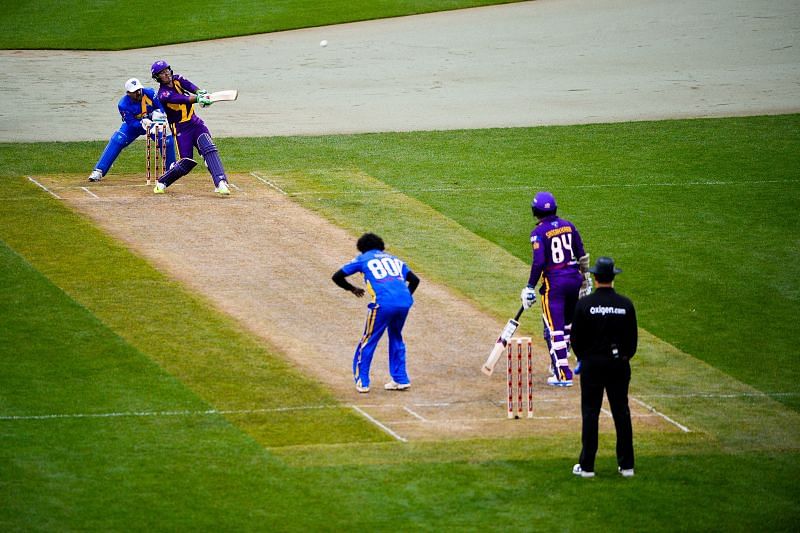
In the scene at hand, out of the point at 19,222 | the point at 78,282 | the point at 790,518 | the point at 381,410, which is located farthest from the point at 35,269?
the point at 790,518

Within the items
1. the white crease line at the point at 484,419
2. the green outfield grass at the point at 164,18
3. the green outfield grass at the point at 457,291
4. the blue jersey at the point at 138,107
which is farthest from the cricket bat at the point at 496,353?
the green outfield grass at the point at 164,18

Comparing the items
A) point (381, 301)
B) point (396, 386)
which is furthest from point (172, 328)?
point (381, 301)

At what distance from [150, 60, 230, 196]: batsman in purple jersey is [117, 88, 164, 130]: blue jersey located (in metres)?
0.72

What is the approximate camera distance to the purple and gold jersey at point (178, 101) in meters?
24.0

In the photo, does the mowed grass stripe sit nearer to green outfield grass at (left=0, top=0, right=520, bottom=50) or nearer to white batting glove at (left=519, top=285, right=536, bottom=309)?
white batting glove at (left=519, top=285, right=536, bottom=309)

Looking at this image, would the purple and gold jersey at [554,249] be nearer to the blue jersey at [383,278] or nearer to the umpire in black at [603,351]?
the blue jersey at [383,278]

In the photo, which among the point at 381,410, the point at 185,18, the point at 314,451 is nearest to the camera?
the point at 314,451

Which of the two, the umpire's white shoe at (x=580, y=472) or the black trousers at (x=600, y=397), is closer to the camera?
the black trousers at (x=600, y=397)

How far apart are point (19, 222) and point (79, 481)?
10.7 m

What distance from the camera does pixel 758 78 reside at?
113 feet

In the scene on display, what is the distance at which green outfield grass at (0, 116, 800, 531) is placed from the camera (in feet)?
42.5

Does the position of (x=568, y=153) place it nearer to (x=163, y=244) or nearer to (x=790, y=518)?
(x=163, y=244)

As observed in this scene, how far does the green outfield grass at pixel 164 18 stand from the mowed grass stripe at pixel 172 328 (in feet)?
56.5

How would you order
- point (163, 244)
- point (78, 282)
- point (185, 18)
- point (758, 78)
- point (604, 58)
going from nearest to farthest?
point (78, 282) < point (163, 244) < point (758, 78) < point (604, 58) < point (185, 18)
